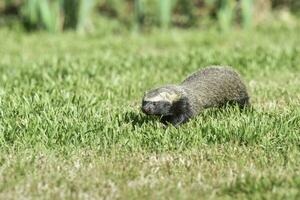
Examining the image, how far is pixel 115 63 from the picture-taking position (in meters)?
9.00

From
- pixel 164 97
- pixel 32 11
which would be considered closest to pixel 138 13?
pixel 32 11

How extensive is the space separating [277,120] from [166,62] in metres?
3.73

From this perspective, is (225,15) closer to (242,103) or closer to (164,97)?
(242,103)

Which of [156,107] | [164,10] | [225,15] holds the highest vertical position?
[156,107]

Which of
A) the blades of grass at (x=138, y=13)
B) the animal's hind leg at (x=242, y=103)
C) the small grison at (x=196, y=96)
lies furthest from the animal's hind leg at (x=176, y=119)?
the blades of grass at (x=138, y=13)

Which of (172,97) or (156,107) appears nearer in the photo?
(156,107)

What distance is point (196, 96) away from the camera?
5730mm

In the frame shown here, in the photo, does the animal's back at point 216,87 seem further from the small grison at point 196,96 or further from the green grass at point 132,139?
the green grass at point 132,139

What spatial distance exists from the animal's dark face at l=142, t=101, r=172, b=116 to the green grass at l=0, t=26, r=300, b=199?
153mm

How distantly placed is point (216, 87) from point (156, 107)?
1.06 meters

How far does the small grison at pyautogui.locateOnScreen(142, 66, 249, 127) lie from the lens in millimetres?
5234

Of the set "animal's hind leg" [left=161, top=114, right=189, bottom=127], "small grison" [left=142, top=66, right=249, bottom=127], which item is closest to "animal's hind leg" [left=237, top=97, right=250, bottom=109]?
"small grison" [left=142, top=66, right=249, bottom=127]

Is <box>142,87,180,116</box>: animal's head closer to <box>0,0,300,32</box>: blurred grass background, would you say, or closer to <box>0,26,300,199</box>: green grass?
<box>0,26,300,199</box>: green grass

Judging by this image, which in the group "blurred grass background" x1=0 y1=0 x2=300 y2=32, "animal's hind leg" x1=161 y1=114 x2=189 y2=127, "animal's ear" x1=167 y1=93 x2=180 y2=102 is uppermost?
"animal's ear" x1=167 y1=93 x2=180 y2=102
